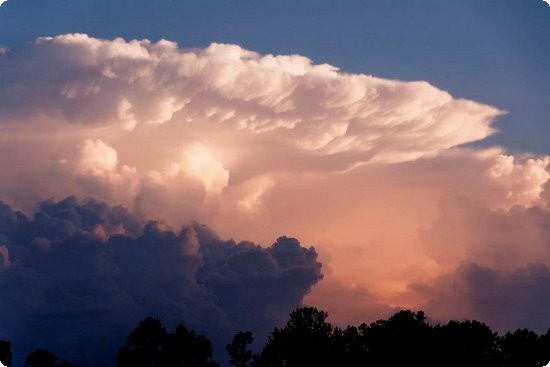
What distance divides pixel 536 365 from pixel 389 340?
2700 centimetres

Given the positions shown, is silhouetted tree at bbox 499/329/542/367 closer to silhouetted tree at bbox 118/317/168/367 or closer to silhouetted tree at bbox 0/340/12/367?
silhouetted tree at bbox 118/317/168/367

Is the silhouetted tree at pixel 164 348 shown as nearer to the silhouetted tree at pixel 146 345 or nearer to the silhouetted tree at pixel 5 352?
the silhouetted tree at pixel 146 345

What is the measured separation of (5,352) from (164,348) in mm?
32648

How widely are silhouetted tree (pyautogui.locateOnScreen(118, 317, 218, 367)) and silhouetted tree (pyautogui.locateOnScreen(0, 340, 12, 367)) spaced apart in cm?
2237

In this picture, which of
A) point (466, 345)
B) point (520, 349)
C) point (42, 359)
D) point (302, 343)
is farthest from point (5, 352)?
point (520, 349)

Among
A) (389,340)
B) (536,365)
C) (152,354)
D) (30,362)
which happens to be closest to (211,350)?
(152,354)

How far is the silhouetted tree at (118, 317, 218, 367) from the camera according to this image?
159500 mm

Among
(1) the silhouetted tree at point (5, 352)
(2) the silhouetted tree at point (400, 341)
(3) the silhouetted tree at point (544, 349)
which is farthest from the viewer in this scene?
(1) the silhouetted tree at point (5, 352)

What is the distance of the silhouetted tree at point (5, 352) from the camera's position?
15143 centimetres

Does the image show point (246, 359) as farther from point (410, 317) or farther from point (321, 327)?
point (410, 317)

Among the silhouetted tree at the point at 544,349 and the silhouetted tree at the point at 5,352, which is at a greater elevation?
the silhouetted tree at the point at 5,352

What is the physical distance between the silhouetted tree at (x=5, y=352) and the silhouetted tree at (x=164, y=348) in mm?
22369

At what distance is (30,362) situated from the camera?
15962cm

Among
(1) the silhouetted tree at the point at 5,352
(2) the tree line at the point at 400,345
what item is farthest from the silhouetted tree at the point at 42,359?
(2) the tree line at the point at 400,345
